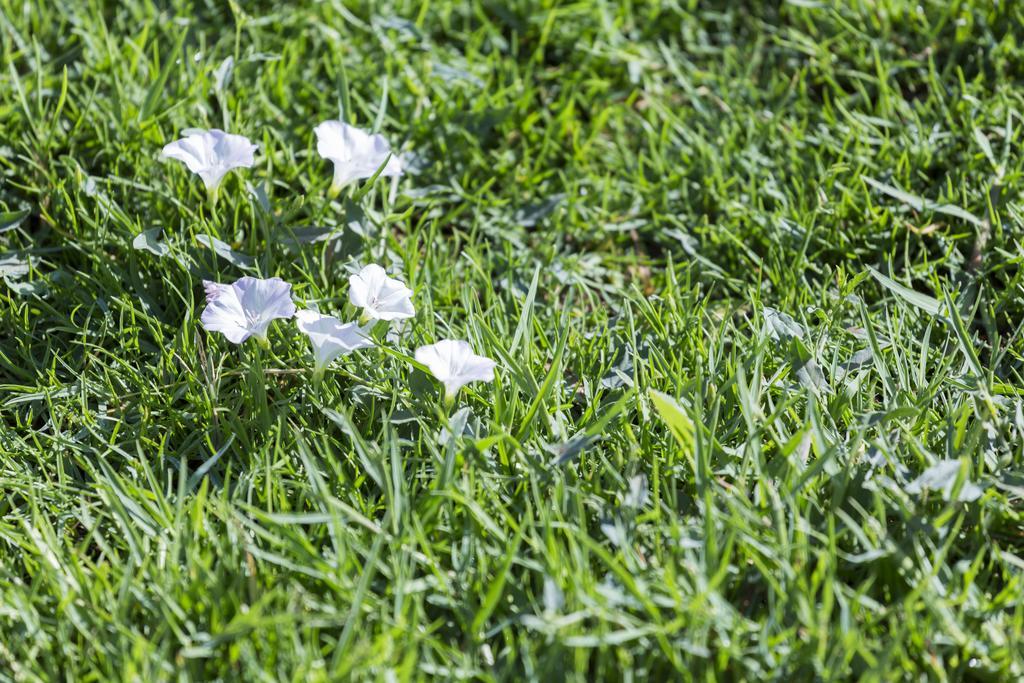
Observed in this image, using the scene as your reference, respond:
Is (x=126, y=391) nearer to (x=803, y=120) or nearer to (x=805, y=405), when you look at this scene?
(x=805, y=405)

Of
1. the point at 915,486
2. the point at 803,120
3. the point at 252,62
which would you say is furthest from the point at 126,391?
the point at 803,120

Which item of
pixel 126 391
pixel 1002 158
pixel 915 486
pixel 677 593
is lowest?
pixel 126 391

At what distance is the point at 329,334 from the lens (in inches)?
76.5

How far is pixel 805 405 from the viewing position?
6.82 ft

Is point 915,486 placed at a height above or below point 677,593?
above

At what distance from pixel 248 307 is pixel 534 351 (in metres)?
0.61

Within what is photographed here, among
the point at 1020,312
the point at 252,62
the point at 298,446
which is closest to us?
the point at 298,446

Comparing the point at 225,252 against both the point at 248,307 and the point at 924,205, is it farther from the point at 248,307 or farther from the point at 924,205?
the point at 924,205

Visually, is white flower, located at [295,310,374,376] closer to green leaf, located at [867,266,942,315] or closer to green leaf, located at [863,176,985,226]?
green leaf, located at [867,266,942,315]

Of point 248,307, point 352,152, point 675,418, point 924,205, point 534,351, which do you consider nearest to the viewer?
point 675,418

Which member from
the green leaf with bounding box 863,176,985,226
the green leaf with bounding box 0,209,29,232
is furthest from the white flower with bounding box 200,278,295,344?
the green leaf with bounding box 863,176,985,226

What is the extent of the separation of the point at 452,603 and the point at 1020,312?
1554mm

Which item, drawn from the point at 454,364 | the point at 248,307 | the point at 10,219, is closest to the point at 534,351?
the point at 454,364

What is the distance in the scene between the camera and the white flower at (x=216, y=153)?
2234 millimetres
